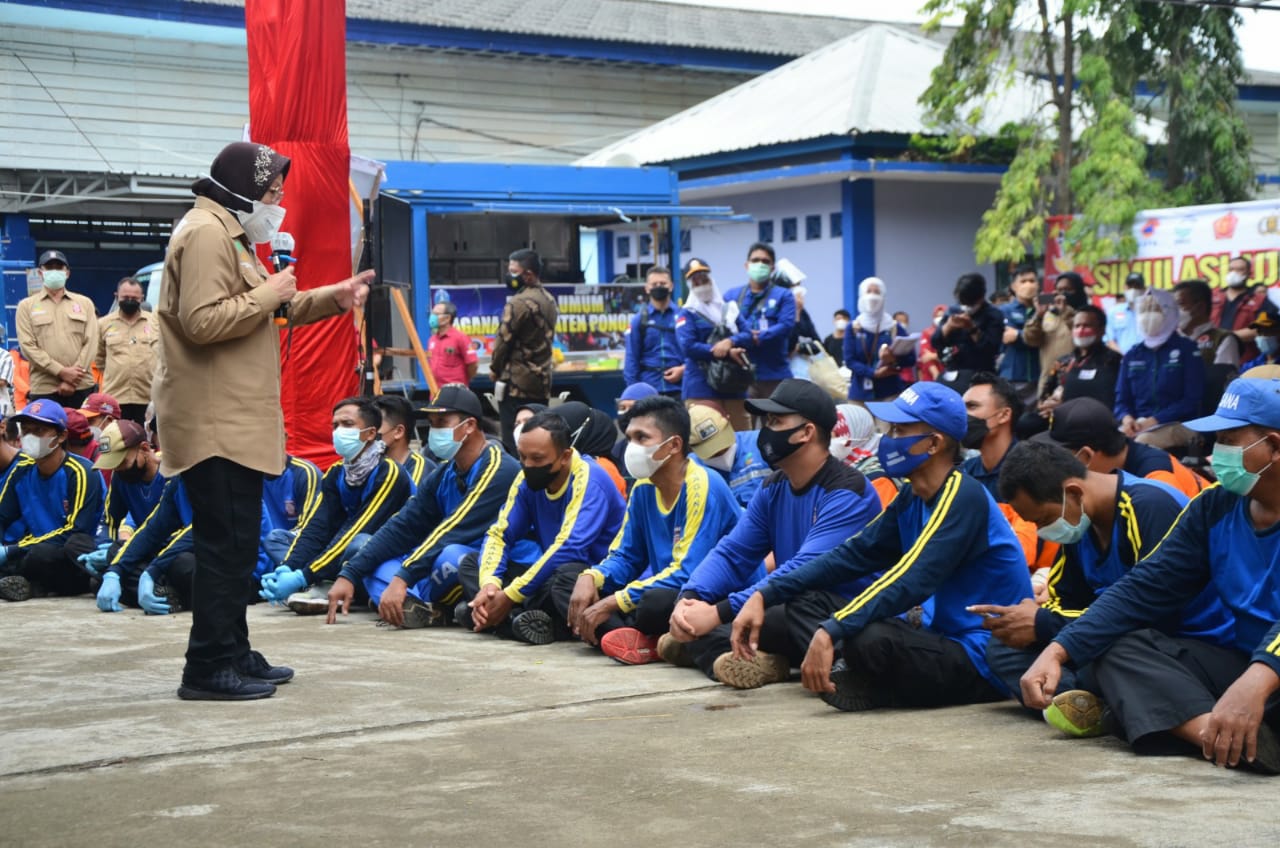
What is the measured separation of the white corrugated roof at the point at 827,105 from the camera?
69.5ft

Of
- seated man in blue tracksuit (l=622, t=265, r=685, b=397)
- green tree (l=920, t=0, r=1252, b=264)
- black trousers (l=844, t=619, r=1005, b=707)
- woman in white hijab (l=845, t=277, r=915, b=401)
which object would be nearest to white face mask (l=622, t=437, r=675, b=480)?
black trousers (l=844, t=619, r=1005, b=707)

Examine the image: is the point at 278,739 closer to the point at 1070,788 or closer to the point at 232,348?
the point at 232,348

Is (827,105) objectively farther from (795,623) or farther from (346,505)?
(795,623)

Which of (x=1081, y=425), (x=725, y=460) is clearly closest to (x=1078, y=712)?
(x=1081, y=425)

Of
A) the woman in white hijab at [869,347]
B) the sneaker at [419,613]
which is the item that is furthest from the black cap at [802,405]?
the woman in white hijab at [869,347]

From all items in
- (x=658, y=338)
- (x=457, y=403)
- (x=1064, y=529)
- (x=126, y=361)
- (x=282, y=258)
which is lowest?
(x=1064, y=529)

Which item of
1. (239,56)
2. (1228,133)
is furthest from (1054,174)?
(239,56)

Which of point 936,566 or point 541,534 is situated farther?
point 541,534

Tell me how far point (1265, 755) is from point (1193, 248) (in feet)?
32.5

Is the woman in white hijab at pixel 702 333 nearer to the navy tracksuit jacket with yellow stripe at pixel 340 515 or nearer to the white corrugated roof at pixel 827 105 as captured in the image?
the navy tracksuit jacket with yellow stripe at pixel 340 515

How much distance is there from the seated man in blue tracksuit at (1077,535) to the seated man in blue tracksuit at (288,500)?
206 inches

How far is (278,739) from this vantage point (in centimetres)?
530

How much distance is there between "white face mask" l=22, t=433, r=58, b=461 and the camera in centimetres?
976

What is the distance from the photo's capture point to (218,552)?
5.94 metres
